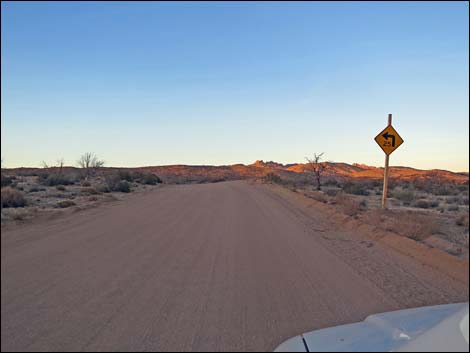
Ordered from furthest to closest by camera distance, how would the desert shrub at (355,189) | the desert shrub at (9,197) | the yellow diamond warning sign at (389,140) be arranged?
the desert shrub at (355,189) < the yellow diamond warning sign at (389,140) < the desert shrub at (9,197)

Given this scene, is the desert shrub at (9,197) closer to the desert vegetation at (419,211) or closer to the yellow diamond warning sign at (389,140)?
the desert vegetation at (419,211)

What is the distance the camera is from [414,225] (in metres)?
8.94

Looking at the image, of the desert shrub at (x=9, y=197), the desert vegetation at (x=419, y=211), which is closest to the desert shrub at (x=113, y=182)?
the desert vegetation at (x=419, y=211)

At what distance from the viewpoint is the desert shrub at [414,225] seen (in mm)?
7977

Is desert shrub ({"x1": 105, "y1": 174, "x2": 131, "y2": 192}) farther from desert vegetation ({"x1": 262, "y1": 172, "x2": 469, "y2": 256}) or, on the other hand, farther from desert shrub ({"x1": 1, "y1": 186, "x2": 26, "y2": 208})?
desert shrub ({"x1": 1, "y1": 186, "x2": 26, "y2": 208})

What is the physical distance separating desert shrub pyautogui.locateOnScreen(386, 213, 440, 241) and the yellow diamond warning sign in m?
2.22

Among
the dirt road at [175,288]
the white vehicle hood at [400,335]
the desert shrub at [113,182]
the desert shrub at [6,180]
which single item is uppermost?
the desert shrub at [6,180]

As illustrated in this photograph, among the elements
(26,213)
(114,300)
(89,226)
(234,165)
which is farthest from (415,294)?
(234,165)

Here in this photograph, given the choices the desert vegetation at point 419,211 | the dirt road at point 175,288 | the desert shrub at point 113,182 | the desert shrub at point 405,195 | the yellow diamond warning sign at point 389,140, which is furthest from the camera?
the desert shrub at point 405,195

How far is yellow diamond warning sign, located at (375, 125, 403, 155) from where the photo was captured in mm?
4794

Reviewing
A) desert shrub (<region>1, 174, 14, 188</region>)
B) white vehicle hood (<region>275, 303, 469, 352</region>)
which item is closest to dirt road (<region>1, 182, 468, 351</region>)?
desert shrub (<region>1, 174, 14, 188</region>)

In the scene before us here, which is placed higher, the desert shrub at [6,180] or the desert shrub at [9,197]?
the desert shrub at [6,180]

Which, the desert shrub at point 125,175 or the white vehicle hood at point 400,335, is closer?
the white vehicle hood at point 400,335

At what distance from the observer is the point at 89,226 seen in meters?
7.04
